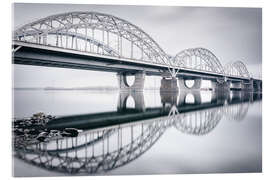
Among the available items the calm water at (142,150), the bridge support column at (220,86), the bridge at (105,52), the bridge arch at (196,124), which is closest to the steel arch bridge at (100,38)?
the bridge at (105,52)

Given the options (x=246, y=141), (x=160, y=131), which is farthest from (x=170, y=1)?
(x=246, y=141)

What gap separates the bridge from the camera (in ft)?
29.8

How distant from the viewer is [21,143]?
538 centimetres

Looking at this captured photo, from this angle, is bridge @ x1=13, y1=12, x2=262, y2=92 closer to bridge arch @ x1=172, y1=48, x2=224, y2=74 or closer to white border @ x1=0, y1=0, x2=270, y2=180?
bridge arch @ x1=172, y1=48, x2=224, y2=74

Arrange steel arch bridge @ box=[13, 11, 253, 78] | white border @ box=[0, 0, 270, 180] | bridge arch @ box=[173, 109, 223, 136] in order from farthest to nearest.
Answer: steel arch bridge @ box=[13, 11, 253, 78] < bridge arch @ box=[173, 109, 223, 136] < white border @ box=[0, 0, 270, 180]

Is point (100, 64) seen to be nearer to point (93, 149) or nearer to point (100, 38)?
point (100, 38)

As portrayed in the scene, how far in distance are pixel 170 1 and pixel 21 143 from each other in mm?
5529

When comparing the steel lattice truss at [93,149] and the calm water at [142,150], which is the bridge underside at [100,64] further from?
the steel lattice truss at [93,149]

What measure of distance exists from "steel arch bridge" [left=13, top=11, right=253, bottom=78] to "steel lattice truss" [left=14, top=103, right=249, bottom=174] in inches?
151

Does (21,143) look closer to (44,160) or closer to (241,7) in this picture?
(44,160)

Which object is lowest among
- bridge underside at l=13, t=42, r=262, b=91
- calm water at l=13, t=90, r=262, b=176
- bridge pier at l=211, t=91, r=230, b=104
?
calm water at l=13, t=90, r=262, b=176

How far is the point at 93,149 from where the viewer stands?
212 inches

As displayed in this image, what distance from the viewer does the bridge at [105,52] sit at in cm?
909

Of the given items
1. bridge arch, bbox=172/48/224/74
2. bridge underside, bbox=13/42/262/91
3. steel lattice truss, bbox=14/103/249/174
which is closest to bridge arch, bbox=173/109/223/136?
steel lattice truss, bbox=14/103/249/174
